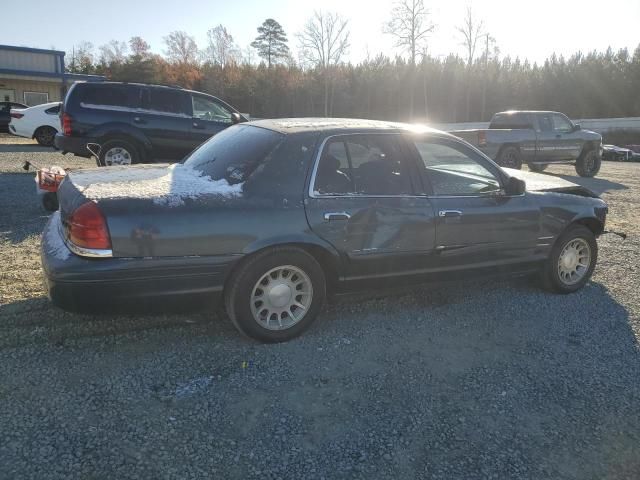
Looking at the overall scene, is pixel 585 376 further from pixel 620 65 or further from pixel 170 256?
pixel 620 65

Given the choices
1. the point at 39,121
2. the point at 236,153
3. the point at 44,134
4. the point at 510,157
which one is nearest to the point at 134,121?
the point at 236,153

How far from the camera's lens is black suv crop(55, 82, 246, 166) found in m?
9.59

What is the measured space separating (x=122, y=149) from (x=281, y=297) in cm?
717

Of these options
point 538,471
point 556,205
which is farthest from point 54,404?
point 556,205

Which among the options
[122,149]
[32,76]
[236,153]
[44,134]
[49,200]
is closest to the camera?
[236,153]

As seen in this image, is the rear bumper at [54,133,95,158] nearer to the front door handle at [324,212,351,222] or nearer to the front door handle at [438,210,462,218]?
the front door handle at [324,212,351,222]

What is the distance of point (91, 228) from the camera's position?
315cm

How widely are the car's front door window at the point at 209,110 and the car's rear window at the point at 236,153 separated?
6.34 meters

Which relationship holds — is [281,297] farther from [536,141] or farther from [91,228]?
[536,141]

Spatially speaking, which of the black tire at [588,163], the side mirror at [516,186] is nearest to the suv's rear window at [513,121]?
the black tire at [588,163]

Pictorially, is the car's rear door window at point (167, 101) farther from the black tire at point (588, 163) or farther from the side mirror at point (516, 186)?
the black tire at point (588, 163)

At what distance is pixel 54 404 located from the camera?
2875 millimetres

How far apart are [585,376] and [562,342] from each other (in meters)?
0.52

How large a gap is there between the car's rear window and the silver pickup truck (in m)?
10.0
